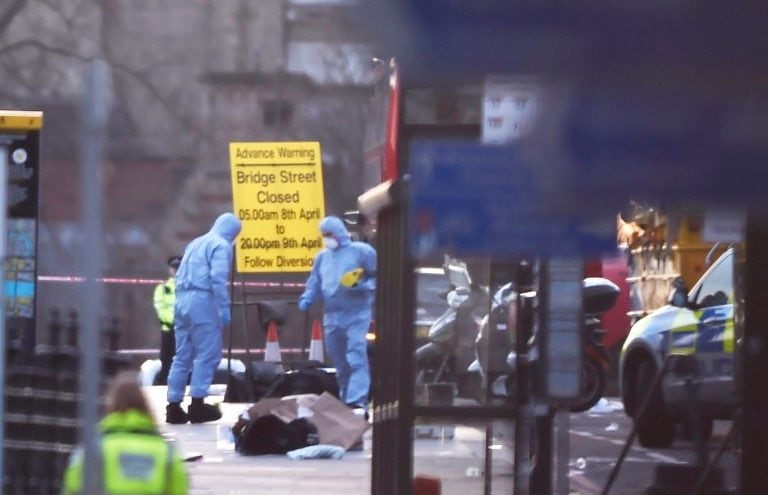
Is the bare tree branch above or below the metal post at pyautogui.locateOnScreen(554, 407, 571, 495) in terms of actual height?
above

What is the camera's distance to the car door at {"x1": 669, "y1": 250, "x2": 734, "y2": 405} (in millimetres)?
12016

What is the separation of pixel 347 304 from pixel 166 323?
17.9ft

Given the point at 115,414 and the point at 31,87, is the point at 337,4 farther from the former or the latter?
the point at 31,87

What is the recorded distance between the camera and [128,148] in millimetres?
46125

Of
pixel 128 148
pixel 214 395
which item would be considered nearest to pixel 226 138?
pixel 128 148

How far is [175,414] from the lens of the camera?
1424 centimetres

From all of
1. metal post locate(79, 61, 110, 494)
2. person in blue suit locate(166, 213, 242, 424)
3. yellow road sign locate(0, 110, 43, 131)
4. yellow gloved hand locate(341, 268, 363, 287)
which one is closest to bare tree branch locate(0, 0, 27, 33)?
yellow gloved hand locate(341, 268, 363, 287)

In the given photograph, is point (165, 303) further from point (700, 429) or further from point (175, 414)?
point (700, 429)

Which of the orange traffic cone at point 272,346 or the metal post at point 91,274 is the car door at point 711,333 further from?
the metal post at point 91,274

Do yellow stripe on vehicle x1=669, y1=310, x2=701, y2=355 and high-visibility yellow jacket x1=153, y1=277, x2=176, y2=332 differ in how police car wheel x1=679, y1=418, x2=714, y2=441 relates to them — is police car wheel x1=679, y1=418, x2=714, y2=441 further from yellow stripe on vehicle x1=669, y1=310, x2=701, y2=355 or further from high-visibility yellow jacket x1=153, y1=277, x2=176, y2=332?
high-visibility yellow jacket x1=153, y1=277, x2=176, y2=332

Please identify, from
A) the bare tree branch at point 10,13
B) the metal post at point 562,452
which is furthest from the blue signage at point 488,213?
the bare tree branch at point 10,13

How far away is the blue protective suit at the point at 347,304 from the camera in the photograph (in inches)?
581

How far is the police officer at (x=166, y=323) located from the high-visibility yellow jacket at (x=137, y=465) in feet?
40.1

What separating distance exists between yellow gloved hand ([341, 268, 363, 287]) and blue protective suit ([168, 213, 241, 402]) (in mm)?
1173
